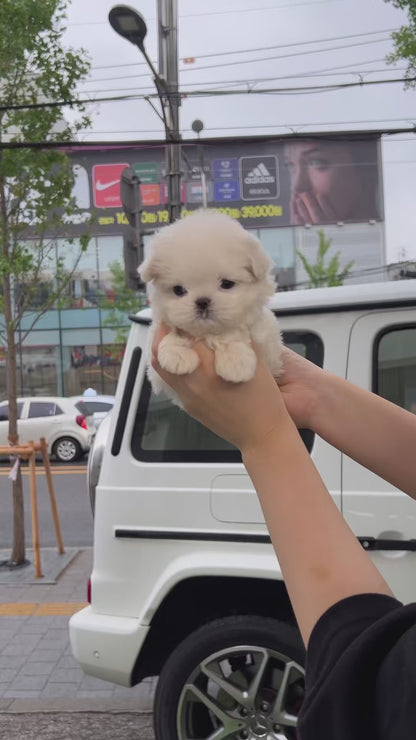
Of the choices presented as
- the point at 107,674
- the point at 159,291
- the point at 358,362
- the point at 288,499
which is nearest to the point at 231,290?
the point at 159,291

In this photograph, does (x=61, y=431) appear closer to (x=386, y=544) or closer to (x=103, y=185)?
(x=386, y=544)

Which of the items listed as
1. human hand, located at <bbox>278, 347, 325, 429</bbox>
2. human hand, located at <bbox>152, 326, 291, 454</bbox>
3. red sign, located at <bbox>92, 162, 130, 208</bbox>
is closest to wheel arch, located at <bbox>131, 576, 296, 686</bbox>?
human hand, located at <bbox>278, 347, 325, 429</bbox>

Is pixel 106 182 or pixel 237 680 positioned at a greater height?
pixel 106 182

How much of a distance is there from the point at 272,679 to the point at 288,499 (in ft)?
6.59

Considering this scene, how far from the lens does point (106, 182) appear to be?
31.2 metres

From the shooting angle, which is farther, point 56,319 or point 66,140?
point 56,319

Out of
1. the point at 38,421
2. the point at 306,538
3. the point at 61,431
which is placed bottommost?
the point at 61,431

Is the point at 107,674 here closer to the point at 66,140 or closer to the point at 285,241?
the point at 66,140

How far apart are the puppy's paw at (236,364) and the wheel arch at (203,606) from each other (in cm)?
185

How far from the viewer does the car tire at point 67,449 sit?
580 inches

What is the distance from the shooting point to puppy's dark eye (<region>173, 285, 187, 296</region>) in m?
1.22

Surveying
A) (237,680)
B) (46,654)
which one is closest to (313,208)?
(46,654)

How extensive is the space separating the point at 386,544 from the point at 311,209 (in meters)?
32.6

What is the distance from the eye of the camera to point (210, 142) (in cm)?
737
